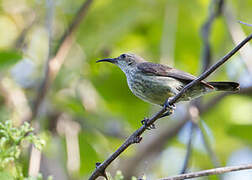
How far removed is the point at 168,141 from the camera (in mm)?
5246

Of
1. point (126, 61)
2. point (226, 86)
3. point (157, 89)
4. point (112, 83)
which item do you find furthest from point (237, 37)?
point (112, 83)

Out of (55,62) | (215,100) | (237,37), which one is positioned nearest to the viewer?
(237,37)

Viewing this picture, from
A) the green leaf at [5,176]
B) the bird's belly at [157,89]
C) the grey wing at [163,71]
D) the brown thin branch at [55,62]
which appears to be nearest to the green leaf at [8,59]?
the brown thin branch at [55,62]

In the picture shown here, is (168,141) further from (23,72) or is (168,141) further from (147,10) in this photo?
(23,72)

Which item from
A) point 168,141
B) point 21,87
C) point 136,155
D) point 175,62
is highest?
point 175,62

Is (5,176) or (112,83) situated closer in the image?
(5,176)

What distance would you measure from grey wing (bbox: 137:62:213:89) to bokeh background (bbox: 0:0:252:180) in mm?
316

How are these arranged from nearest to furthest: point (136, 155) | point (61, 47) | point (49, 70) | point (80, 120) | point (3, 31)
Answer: point (49, 70)
point (61, 47)
point (136, 155)
point (80, 120)
point (3, 31)

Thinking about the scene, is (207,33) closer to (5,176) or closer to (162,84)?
(162,84)

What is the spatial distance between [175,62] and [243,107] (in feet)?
3.39

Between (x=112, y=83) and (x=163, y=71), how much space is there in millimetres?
1086

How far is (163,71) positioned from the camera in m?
4.02

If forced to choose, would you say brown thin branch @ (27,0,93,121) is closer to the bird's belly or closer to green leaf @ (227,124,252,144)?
the bird's belly

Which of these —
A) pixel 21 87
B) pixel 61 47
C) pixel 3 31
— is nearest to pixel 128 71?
pixel 61 47
